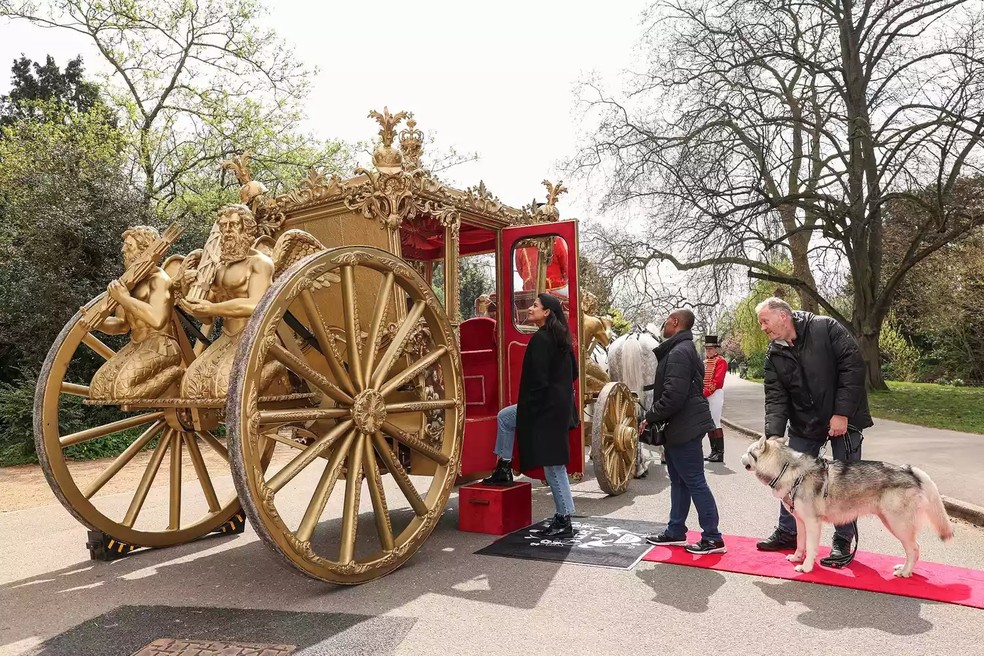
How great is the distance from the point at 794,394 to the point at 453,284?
275 centimetres

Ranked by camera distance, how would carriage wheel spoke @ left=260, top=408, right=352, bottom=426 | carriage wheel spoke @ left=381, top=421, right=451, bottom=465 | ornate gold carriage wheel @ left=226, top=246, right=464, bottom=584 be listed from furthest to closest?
1. carriage wheel spoke @ left=381, top=421, right=451, bottom=465
2. carriage wheel spoke @ left=260, top=408, right=352, bottom=426
3. ornate gold carriage wheel @ left=226, top=246, right=464, bottom=584

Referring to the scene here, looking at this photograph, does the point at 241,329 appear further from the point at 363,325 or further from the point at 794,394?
the point at 794,394

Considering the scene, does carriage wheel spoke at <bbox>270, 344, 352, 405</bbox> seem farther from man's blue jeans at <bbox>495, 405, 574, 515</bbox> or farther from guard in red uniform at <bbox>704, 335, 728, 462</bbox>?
guard in red uniform at <bbox>704, 335, 728, 462</bbox>

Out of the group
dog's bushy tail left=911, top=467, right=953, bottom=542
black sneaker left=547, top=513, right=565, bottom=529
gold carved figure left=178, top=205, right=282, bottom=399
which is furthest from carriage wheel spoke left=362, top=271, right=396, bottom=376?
dog's bushy tail left=911, top=467, right=953, bottom=542

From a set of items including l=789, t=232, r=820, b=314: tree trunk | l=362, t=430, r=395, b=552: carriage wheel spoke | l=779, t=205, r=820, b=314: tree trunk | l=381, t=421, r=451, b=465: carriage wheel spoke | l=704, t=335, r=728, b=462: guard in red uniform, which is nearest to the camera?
l=362, t=430, r=395, b=552: carriage wheel spoke

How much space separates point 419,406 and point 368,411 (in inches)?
20.9

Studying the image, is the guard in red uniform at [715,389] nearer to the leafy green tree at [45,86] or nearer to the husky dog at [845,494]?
the husky dog at [845,494]

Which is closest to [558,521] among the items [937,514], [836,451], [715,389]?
[836,451]

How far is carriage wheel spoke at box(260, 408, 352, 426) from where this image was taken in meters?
3.91

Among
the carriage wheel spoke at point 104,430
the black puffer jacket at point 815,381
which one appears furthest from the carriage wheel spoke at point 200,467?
the black puffer jacket at point 815,381

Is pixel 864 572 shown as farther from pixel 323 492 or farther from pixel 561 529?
pixel 323 492

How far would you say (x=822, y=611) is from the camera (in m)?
3.82

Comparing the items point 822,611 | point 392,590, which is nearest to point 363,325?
point 392,590

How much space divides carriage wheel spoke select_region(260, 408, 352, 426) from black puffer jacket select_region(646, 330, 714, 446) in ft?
7.02
